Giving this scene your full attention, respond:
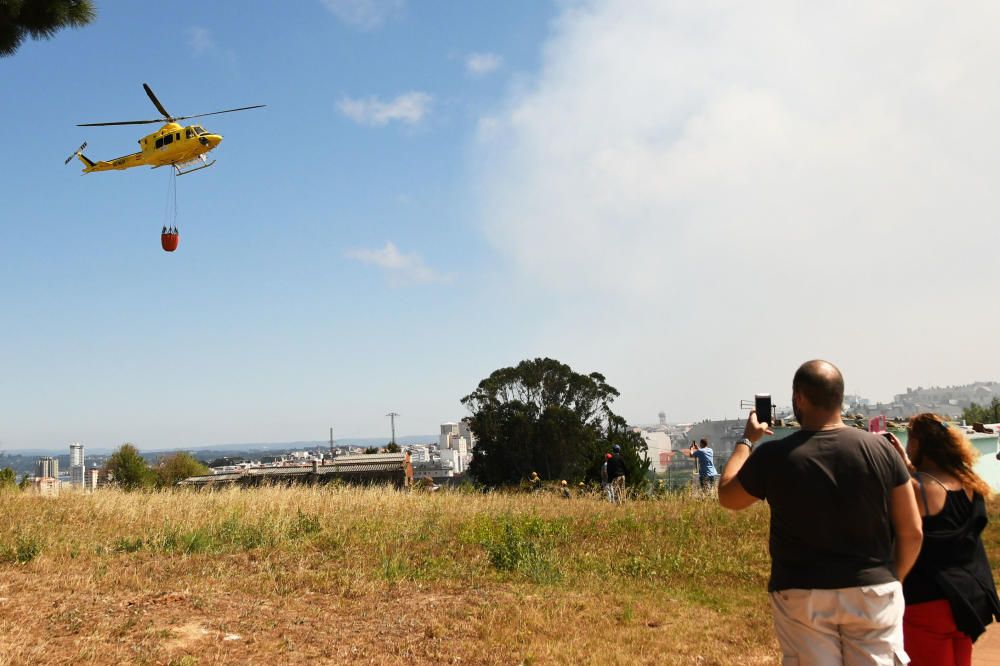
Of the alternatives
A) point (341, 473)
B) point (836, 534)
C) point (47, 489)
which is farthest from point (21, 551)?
point (341, 473)

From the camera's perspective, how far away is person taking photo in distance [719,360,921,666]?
3.11 metres

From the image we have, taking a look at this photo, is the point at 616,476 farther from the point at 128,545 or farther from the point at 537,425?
the point at 537,425

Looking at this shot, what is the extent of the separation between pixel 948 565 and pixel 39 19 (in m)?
10.3

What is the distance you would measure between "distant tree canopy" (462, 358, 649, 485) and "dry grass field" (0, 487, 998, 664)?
30.6m

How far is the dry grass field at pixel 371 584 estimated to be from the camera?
5949 millimetres

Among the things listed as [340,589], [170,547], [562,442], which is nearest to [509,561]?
[340,589]

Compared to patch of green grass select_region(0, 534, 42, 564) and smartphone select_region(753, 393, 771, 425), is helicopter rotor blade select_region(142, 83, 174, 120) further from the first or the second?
smartphone select_region(753, 393, 771, 425)

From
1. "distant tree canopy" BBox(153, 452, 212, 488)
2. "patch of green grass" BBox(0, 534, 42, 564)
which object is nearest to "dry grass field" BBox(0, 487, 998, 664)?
"patch of green grass" BBox(0, 534, 42, 564)

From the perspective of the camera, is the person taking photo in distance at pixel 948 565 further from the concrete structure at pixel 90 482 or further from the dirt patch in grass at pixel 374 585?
the concrete structure at pixel 90 482

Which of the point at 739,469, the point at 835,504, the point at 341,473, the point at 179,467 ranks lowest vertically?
the point at 179,467

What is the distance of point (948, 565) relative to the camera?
364cm

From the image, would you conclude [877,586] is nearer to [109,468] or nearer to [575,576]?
[575,576]

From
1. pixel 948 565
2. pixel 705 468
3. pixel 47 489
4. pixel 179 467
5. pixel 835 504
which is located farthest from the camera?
pixel 179 467

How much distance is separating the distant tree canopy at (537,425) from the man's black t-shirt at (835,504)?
3935cm
